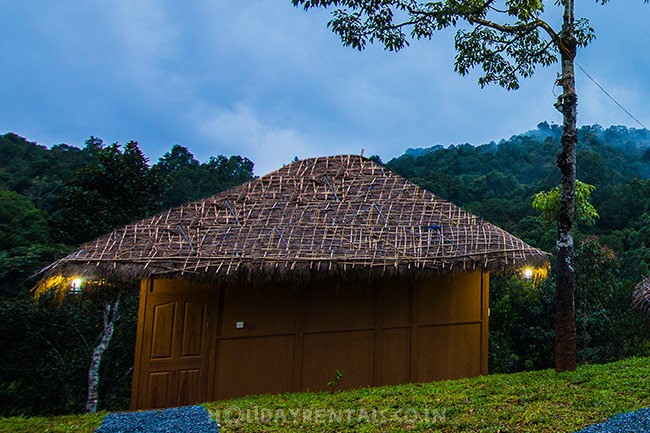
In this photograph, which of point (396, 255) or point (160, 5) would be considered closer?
point (396, 255)

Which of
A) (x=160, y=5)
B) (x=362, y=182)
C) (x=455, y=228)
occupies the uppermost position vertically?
(x=160, y=5)

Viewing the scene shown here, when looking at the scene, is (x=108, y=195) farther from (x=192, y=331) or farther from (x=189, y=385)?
(x=189, y=385)

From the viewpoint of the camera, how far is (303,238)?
243 inches

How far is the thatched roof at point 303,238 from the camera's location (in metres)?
5.60

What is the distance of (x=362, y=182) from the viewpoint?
7.78 m

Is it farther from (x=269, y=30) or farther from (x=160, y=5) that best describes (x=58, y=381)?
(x=160, y=5)

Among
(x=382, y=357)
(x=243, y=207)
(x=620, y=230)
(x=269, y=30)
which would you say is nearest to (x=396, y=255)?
(x=382, y=357)

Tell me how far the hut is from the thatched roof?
2 centimetres

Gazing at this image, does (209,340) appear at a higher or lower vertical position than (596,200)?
lower

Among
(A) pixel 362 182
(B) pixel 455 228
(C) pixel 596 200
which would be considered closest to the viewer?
(B) pixel 455 228

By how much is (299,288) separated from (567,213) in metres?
4.08

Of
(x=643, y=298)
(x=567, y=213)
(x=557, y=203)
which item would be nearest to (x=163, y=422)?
(x=567, y=213)

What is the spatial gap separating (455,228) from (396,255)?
137cm

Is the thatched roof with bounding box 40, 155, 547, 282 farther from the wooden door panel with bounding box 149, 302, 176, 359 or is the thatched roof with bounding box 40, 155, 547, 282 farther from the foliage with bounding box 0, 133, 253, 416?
the foliage with bounding box 0, 133, 253, 416
